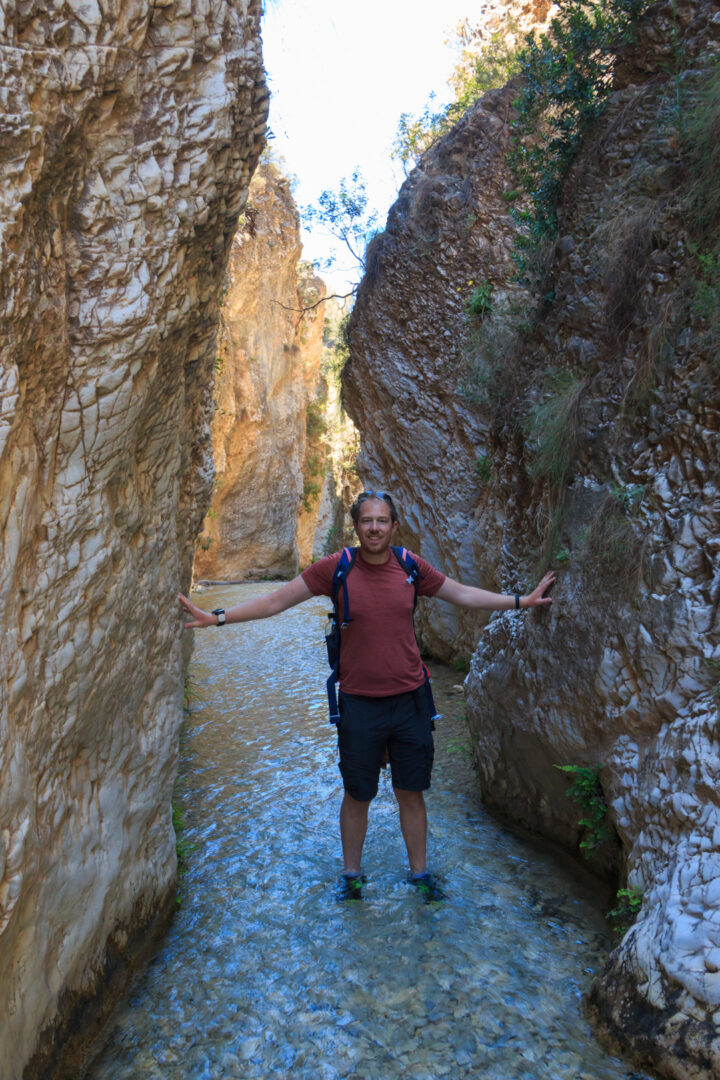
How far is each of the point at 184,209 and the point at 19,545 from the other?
152 cm

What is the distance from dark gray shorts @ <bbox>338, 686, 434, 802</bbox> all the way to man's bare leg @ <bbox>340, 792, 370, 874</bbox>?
0.08m

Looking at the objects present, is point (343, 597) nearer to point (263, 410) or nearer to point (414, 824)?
point (414, 824)

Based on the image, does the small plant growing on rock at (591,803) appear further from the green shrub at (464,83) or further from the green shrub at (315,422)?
the green shrub at (315,422)

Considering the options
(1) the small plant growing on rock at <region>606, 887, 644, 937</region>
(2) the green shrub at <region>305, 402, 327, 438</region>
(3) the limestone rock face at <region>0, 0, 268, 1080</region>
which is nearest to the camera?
(3) the limestone rock face at <region>0, 0, 268, 1080</region>

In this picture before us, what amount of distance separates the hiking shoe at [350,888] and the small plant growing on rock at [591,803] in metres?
1.13

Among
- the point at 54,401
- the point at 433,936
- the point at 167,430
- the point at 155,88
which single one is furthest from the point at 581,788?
the point at 155,88

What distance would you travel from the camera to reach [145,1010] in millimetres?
3098

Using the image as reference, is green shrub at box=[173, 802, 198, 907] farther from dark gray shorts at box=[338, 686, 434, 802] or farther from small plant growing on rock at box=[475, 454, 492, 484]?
small plant growing on rock at box=[475, 454, 492, 484]

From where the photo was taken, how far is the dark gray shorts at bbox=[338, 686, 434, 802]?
12.2 ft

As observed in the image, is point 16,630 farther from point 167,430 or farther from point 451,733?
point 451,733

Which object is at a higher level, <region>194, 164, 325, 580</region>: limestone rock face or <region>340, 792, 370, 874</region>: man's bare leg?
<region>194, 164, 325, 580</region>: limestone rock face

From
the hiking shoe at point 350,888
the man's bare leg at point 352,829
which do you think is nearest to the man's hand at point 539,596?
the man's bare leg at point 352,829

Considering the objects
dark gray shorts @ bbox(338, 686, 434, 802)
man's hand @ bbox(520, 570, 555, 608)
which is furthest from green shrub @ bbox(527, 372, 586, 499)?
dark gray shorts @ bbox(338, 686, 434, 802)

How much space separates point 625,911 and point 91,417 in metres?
2.96
